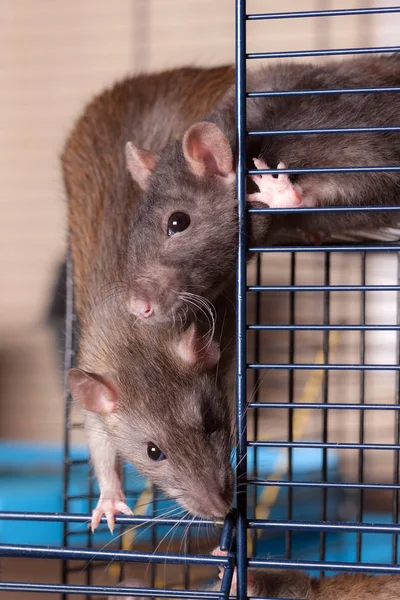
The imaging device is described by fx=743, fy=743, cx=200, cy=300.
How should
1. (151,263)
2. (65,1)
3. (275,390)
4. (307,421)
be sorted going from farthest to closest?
(65,1)
(307,421)
(275,390)
(151,263)

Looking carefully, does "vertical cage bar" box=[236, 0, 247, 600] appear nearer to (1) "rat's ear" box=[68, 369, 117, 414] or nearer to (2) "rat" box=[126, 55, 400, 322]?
(2) "rat" box=[126, 55, 400, 322]

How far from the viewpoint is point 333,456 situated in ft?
8.41

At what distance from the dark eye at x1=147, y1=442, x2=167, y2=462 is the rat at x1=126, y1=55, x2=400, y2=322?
0.23m

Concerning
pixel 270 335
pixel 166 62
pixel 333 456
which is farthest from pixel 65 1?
pixel 333 456

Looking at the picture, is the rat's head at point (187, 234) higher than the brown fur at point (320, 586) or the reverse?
higher

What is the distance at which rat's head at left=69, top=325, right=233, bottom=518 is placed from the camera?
1.23 metres

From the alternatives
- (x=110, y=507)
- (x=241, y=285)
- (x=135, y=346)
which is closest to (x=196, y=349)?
(x=135, y=346)

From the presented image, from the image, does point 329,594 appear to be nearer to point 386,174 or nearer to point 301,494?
point 386,174

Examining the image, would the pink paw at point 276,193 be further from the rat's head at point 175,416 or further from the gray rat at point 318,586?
the gray rat at point 318,586

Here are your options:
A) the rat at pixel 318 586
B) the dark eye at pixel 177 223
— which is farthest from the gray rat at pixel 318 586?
the dark eye at pixel 177 223

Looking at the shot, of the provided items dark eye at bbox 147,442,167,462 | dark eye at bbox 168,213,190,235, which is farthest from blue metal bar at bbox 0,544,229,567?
dark eye at bbox 168,213,190,235

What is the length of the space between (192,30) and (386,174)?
171cm

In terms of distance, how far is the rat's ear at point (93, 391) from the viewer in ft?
4.39

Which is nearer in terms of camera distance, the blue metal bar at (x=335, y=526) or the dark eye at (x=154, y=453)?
the blue metal bar at (x=335, y=526)
